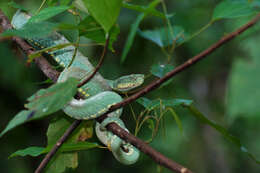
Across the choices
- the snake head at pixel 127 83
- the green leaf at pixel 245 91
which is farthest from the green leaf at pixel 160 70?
the green leaf at pixel 245 91

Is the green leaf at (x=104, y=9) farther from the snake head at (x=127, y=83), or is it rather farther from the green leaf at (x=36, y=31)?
the snake head at (x=127, y=83)

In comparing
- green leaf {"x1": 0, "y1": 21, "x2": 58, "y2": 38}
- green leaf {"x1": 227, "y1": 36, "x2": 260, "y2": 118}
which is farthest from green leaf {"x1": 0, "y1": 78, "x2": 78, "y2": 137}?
green leaf {"x1": 227, "y1": 36, "x2": 260, "y2": 118}

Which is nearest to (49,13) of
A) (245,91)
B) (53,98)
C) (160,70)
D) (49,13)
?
(49,13)

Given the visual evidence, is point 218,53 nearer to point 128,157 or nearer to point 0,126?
point 0,126

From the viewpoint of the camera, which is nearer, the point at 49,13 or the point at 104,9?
the point at 104,9

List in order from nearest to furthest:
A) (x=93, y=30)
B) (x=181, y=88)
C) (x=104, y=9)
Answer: (x=104, y=9) → (x=93, y=30) → (x=181, y=88)

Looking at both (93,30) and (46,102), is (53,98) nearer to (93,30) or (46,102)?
(46,102)

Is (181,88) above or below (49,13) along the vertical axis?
below
